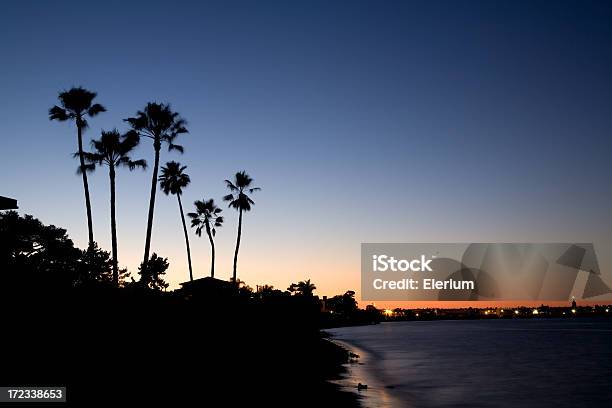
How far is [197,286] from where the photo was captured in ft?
128

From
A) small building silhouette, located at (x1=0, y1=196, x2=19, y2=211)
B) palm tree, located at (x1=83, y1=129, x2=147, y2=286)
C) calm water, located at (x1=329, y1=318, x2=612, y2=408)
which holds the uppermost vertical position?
palm tree, located at (x1=83, y1=129, x2=147, y2=286)

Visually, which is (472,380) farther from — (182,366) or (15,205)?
(15,205)

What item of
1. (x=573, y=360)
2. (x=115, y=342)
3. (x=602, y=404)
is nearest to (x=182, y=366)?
(x=115, y=342)

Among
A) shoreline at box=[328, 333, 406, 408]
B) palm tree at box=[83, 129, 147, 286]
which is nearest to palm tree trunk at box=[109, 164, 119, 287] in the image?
palm tree at box=[83, 129, 147, 286]

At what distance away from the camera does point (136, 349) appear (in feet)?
72.5

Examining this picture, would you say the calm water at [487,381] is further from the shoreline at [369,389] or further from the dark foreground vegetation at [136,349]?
the dark foreground vegetation at [136,349]

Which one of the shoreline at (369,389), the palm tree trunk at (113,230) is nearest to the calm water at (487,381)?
the shoreline at (369,389)

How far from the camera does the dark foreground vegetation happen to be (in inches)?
693

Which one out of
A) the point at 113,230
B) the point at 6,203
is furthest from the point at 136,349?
the point at 113,230

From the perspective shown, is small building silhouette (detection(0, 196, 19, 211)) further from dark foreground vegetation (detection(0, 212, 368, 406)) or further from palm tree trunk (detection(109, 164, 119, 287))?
palm tree trunk (detection(109, 164, 119, 287))

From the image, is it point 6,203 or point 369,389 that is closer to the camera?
point 6,203

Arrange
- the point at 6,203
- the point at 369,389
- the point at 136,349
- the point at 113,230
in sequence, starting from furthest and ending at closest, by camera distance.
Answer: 1. the point at 113,230
2. the point at 369,389
3. the point at 136,349
4. the point at 6,203

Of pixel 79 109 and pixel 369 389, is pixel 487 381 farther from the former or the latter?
pixel 79 109

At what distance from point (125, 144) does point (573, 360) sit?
145ft
